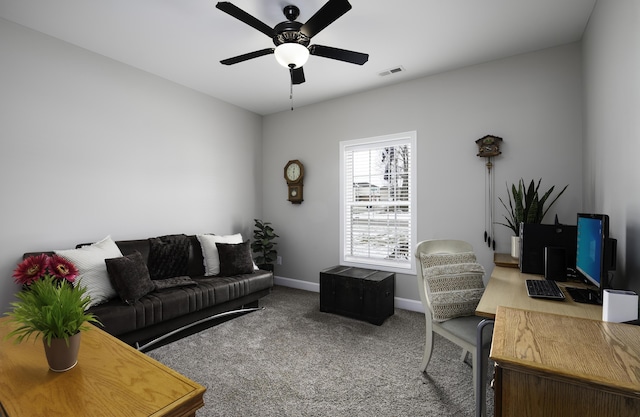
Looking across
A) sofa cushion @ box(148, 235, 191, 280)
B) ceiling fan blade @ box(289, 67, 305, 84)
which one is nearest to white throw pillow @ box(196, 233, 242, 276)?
sofa cushion @ box(148, 235, 191, 280)

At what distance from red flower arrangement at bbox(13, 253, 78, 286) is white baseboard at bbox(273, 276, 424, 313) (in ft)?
10.2

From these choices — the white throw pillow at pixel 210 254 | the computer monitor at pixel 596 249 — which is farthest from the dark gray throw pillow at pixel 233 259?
the computer monitor at pixel 596 249

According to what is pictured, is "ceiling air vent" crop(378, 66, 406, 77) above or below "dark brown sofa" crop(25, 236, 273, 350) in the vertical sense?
above

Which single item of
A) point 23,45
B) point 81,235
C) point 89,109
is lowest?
point 81,235

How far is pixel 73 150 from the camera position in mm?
2963

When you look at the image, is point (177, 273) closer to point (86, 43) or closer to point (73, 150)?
point (73, 150)

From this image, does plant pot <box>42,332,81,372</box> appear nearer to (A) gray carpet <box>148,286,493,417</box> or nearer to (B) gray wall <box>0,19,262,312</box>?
(A) gray carpet <box>148,286,493,417</box>

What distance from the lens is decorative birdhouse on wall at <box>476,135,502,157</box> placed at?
125 inches

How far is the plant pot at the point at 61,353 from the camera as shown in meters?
1.09

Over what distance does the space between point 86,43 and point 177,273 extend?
244 cm

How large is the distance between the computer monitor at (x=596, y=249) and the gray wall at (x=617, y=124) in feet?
0.56

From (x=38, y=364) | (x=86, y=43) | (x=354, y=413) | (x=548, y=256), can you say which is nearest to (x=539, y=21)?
(x=548, y=256)

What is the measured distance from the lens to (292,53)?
89.7 inches

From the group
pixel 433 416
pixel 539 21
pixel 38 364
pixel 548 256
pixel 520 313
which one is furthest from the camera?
pixel 539 21
